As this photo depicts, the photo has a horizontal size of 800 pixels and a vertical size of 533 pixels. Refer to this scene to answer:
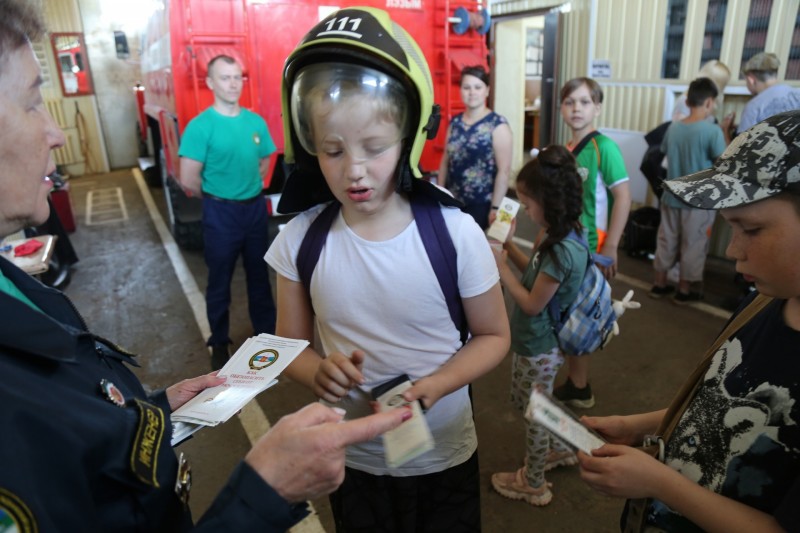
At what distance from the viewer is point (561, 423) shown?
135cm

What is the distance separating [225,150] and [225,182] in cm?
22

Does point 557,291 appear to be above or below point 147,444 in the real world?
below

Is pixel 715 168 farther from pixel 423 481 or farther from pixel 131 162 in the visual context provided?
pixel 131 162

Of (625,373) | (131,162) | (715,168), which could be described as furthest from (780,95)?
(131,162)

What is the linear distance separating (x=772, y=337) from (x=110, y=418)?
1.29 metres

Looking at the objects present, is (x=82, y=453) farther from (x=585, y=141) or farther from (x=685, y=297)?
(x=685, y=297)

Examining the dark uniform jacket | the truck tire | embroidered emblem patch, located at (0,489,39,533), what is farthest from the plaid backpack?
the truck tire

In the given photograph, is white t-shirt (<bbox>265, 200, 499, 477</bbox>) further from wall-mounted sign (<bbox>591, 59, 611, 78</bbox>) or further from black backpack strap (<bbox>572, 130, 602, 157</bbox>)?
wall-mounted sign (<bbox>591, 59, 611, 78</bbox>)

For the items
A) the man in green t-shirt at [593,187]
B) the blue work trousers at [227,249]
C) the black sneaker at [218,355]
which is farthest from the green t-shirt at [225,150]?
the man in green t-shirt at [593,187]

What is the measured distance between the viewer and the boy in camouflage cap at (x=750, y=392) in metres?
1.04

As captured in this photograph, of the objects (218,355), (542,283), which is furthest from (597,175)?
(218,355)

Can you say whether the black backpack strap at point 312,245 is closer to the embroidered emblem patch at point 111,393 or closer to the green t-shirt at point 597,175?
the embroidered emblem patch at point 111,393

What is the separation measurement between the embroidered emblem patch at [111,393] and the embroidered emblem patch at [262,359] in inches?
16.5

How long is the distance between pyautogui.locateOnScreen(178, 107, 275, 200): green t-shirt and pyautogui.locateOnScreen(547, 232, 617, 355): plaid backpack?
239cm
